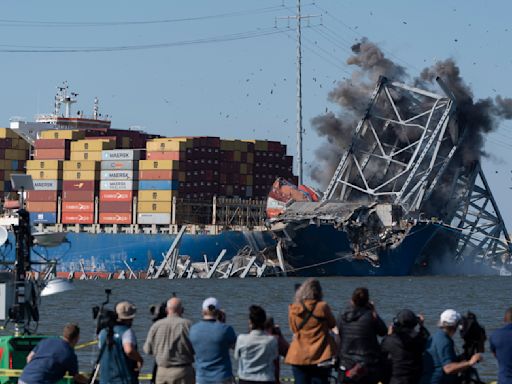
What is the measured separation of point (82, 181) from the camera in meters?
102

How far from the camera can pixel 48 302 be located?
184 ft

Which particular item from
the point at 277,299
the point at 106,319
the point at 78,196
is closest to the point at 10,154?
the point at 78,196

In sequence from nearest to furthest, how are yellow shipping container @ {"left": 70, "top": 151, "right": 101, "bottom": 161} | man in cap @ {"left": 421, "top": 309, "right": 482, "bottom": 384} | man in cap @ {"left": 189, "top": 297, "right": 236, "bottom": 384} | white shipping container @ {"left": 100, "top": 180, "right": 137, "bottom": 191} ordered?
man in cap @ {"left": 421, "top": 309, "right": 482, "bottom": 384} < man in cap @ {"left": 189, "top": 297, "right": 236, "bottom": 384} < white shipping container @ {"left": 100, "top": 180, "right": 137, "bottom": 191} < yellow shipping container @ {"left": 70, "top": 151, "right": 101, "bottom": 161}

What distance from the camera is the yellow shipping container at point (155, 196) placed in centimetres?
9850

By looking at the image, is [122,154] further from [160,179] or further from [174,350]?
[174,350]

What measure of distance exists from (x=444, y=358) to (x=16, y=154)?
325 feet

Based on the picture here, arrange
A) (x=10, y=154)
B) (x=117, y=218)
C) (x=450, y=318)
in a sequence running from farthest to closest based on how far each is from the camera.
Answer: (x=10, y=154) → (x=117, y=218) → (x=450, y=318)

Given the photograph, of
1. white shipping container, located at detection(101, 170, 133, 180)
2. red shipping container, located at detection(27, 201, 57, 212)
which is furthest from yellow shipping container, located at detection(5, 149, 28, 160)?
white shipping container, located at detection(101, 170, 133, 180)

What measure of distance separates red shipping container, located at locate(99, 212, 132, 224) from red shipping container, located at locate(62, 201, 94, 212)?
1.72 m

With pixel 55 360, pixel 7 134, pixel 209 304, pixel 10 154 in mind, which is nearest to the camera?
pixel 55 360

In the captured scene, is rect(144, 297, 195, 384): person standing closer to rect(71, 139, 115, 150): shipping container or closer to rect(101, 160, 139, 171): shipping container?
rect(101, 160, 139, 171): shipping container

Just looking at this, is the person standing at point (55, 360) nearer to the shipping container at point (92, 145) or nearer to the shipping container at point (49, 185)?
the shipping container at point (92, 145)

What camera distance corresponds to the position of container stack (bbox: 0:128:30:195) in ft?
355

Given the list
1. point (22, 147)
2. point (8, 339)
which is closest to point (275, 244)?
point (22, 147)
